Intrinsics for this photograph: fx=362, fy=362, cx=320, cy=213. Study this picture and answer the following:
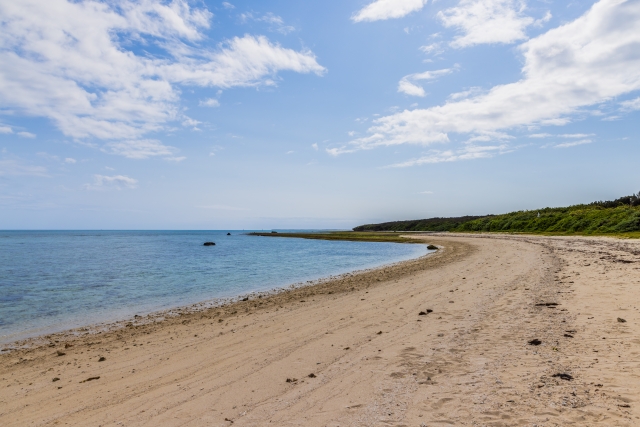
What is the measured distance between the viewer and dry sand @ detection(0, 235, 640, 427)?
459 centimetres

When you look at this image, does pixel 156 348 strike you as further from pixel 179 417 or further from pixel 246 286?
pixel 246 286

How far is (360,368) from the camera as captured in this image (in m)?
6.24

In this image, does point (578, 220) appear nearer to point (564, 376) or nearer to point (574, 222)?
point (574, 222)

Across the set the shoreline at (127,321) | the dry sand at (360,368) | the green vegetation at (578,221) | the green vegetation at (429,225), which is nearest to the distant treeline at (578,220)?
the green vegetation at (578,221)

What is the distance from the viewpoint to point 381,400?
4.93 metres

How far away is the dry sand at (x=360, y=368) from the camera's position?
4.59 meters

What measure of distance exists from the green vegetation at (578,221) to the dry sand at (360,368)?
36.6 metres

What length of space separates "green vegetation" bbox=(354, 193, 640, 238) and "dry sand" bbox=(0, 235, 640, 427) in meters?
36.6

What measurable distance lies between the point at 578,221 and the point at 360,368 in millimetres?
61314

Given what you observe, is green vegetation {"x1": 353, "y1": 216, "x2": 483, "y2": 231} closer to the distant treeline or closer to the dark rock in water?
the distant treeline

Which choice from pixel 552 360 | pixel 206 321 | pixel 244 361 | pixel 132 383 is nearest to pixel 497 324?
pixel 552 360

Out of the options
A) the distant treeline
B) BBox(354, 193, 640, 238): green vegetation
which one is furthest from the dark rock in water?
the distant treeline

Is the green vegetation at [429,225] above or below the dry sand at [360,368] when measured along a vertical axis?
above

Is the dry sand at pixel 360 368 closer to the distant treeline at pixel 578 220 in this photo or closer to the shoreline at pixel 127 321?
the shoreline at pixel 127 321
